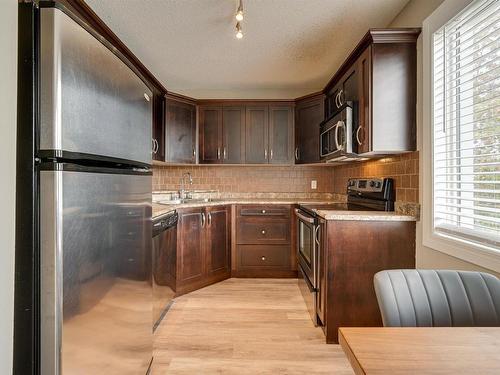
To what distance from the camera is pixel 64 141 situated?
86 cm

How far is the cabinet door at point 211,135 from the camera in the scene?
374cm

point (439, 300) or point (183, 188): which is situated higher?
point (183, 188)

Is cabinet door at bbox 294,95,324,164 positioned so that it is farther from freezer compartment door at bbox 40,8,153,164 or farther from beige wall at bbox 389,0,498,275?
freezer compartment door at bbox 40,8,153,164

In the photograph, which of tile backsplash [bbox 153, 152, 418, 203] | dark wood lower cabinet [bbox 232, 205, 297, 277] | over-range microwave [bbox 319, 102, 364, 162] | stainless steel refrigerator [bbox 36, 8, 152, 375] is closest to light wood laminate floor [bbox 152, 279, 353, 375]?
dark wood lower cabinet [bbox 232, 205, 297, 277]

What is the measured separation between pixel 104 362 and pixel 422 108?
7.31ft

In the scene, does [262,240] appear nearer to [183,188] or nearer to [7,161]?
[183,188]

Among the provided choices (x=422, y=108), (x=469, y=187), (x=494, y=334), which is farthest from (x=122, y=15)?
(x=494, y=334)

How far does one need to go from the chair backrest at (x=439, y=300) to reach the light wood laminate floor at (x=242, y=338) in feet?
3.24

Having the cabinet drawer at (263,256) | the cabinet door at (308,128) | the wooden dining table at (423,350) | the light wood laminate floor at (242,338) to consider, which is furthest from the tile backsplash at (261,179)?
the wooden dining table at (423,350)

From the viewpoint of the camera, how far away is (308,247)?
8.51 ft

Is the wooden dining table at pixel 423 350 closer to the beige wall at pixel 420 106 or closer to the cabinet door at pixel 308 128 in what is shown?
the beige wall at pixel 420 106

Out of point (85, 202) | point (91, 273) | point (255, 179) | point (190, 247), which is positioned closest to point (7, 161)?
point (85, 202)

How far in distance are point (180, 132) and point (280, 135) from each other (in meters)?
1.27

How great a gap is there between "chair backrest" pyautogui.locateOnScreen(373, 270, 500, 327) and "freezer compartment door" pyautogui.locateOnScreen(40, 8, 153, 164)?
1.11m
